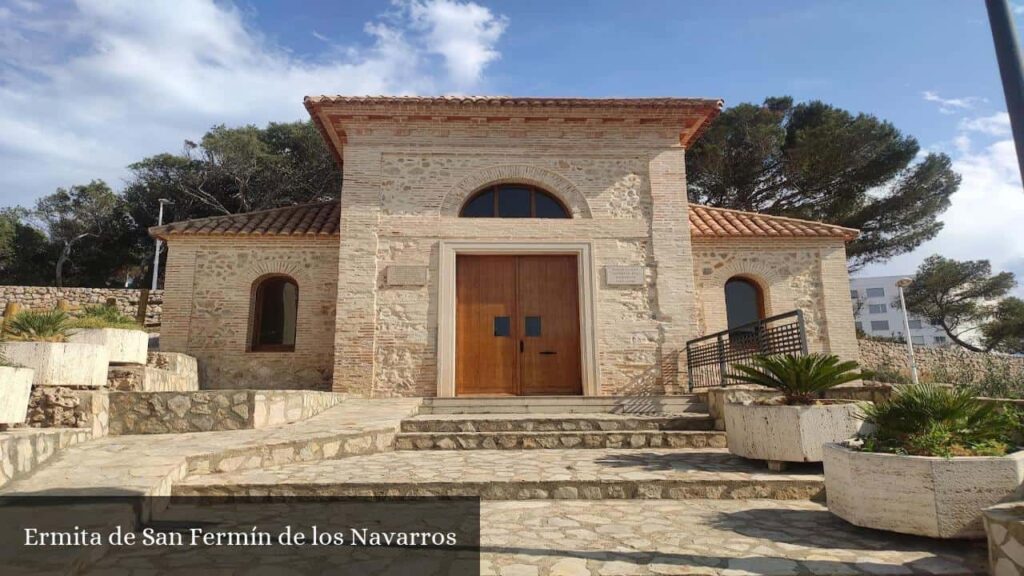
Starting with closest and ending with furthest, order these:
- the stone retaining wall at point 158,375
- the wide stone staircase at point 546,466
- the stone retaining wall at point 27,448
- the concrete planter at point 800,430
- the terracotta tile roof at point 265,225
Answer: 1. the stone retaining wall at point 27,448
2. the wide stone staircase at point 546,466
3. the concrete planter at point 800,430
4. the stone retaining wall at point 158,375
5. the terracotta tile roof at point 265,225

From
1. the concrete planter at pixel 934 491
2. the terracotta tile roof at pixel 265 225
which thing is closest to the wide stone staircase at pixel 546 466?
the concrete planter at pixel 934 491

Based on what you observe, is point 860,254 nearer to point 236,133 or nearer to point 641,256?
point 641,256

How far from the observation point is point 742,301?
38.1 feet

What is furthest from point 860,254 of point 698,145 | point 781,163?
point 698,145

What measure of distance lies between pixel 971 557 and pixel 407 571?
3356 mm

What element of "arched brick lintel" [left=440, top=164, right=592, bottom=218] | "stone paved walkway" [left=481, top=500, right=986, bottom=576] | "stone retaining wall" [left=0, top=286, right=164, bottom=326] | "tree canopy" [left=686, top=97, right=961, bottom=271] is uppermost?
"tree canopy" [left=686, top=97, right=961, bottom=271]

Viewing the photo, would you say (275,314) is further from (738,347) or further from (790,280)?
(790,280)

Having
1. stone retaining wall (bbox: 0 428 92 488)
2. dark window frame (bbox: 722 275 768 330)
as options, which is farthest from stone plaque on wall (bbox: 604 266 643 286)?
stone retaining wall (bbox: 0 428 92 488)

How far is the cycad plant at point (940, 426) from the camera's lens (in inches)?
144

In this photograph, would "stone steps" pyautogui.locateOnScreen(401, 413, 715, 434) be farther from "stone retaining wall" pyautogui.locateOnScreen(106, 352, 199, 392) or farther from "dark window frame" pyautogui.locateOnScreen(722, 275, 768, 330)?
"dark window frame" pyautogui.locateOnScreen(722, 275, 768, 330)

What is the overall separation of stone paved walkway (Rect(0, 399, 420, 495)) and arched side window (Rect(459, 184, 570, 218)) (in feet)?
15.7

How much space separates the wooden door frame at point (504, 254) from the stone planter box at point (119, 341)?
4.41 m

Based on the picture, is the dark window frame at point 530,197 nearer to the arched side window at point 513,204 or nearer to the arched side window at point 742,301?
the arched side window at point 513,204

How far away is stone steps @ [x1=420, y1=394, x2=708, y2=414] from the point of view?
8.24 metres
